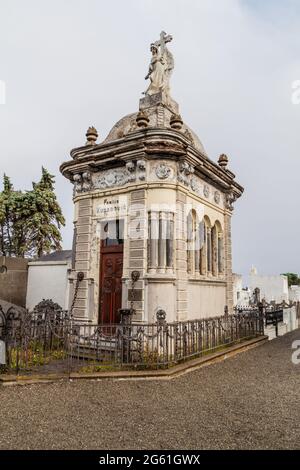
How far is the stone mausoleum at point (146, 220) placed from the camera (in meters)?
8.84

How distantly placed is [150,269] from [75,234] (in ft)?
10.3

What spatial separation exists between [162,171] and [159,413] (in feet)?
20.1

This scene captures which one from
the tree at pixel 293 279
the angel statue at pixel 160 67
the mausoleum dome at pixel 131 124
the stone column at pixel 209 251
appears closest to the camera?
the mausoleum dome at pixel 131 124

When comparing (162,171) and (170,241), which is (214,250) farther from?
(162,171)

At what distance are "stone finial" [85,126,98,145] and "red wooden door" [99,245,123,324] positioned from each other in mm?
3524

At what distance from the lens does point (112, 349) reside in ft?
26.4

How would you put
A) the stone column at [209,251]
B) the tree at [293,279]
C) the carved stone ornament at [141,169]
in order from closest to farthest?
A: the carved stone ornament at [141,169], the stone column at [209,251], the tree at [293,279]

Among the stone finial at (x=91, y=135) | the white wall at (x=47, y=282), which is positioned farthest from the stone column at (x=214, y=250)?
the white wall at (x=47, y=282)

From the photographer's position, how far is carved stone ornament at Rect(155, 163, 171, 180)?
358 inches

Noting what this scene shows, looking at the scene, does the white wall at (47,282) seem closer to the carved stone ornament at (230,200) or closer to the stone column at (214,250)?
the stone column at (214,250)

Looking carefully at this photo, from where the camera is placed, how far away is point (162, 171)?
9117 millimetres

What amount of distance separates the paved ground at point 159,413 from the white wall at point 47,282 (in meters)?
6.79

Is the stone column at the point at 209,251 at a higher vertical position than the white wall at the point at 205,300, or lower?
higher

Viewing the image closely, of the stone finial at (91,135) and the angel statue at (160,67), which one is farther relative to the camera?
the angel statue at (160,67)
